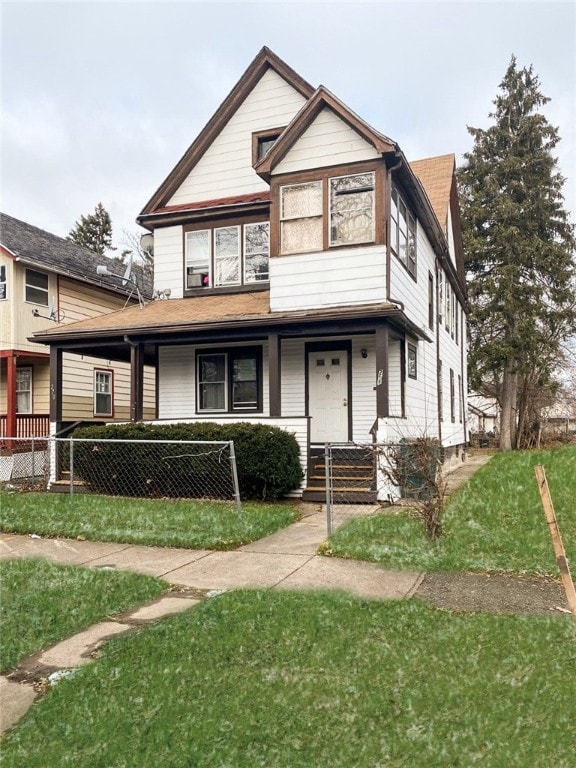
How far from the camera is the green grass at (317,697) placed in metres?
2.84

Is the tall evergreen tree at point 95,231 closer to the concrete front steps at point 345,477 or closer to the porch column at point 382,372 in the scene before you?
the concrete front steps at point 345,477

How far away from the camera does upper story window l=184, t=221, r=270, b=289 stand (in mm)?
14242

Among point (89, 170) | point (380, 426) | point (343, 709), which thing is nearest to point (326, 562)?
point (343, 709)

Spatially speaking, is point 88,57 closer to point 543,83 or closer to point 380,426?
point 380,426

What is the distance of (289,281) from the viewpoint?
39.6 feet

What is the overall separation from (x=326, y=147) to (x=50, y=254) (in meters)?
10.0

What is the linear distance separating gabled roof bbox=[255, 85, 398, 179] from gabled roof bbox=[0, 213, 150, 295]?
19.8ft

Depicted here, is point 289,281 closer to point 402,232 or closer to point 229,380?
point 402,232

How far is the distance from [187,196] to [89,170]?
32.1 metres

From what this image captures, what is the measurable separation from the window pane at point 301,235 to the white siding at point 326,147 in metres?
1.07

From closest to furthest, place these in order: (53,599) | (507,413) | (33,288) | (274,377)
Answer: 1. (53,599)
2. (274,377)
3. (33,288)
4. (507,413)

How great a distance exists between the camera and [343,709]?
320cm

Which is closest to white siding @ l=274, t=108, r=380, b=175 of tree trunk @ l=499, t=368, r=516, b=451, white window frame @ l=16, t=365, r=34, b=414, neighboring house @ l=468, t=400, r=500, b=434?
white window frame @ l=16, t=365, r=34, b=414

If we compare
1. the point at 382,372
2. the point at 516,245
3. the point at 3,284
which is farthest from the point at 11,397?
the point at 516,245
